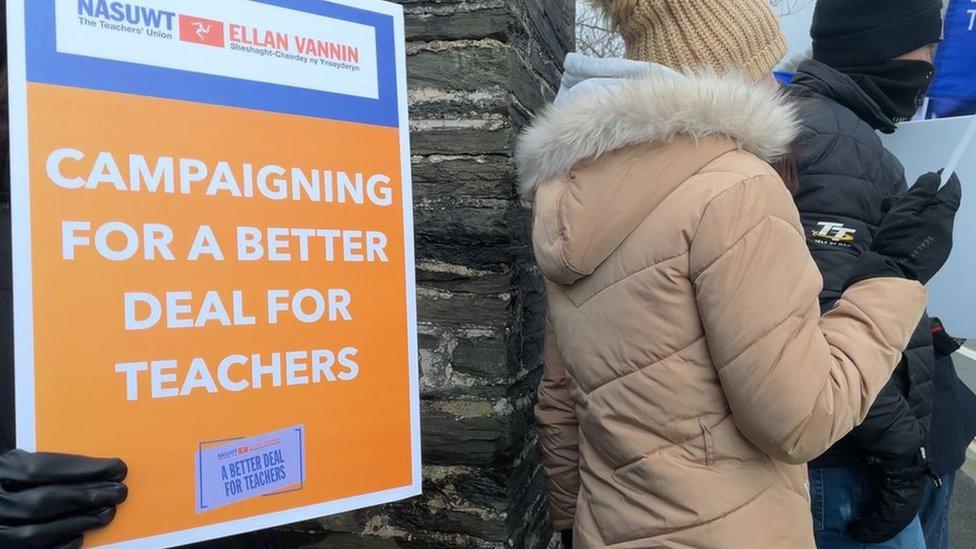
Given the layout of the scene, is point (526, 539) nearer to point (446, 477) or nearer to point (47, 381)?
point (446, 477)

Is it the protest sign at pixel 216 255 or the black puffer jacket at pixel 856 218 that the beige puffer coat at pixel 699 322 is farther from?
the protest sign at pixel 216 255

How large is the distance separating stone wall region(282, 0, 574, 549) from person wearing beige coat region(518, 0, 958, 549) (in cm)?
61

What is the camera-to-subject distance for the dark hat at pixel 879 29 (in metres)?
1.62

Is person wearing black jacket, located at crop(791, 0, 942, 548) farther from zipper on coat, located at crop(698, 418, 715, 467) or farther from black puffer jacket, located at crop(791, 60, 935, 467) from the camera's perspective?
zipper on coat, located at crop(698, 418, 715, 467)

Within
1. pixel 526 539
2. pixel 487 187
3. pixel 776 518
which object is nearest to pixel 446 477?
pixel 526 539

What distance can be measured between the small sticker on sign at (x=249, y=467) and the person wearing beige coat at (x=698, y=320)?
1.80ft

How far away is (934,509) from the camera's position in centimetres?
178

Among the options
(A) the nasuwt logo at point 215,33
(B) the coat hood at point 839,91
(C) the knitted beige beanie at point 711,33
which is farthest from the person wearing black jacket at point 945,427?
(A) the nasuwt logo at point 215,33

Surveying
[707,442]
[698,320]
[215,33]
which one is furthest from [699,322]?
[215,33]

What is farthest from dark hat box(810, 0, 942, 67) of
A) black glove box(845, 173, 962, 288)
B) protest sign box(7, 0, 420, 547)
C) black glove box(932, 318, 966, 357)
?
protest sign box(7, 0, 420, 547)

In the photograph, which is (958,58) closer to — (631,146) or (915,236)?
(915,236)

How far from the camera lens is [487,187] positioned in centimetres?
195

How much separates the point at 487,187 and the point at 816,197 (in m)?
0.85

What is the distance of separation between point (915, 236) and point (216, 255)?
1.31 meters
